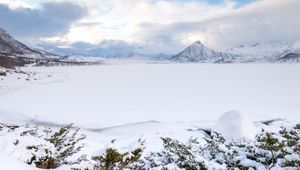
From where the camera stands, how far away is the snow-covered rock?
17797mm

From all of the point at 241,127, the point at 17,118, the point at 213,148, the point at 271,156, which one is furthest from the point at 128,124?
the point at 271,156

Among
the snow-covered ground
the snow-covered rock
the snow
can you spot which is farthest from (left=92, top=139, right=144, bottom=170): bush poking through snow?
the snow-covered rock

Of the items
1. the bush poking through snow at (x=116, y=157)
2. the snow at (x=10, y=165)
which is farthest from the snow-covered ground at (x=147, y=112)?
the snow at (x=10, y=165)

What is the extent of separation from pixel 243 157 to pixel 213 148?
1430 millimetres

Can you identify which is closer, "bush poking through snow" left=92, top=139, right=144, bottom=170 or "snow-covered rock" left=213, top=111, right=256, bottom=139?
"bush poking through snow" left=92, top=139, right=144, bottom=170

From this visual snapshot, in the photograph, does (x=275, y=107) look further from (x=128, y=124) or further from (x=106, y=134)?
(x=106, y=134)

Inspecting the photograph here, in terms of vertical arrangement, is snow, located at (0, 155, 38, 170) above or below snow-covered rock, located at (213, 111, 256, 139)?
above

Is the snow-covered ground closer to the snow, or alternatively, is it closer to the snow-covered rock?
the snow-covered rock

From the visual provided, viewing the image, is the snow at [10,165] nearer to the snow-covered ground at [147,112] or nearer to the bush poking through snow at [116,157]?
the bush poking through snow at [116,157]

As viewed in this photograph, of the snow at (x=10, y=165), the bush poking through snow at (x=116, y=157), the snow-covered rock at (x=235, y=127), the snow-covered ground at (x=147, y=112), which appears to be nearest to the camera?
the snow at (x=10, y=165)

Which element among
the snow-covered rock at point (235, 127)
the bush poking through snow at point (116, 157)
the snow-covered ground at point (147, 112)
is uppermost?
the bush poking through snow at point (116, 157)

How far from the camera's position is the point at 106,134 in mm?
23703

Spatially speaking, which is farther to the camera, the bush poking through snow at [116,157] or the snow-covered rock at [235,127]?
the snow-covered rock at [235,127]

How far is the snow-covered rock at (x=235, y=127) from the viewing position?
17797 mm
